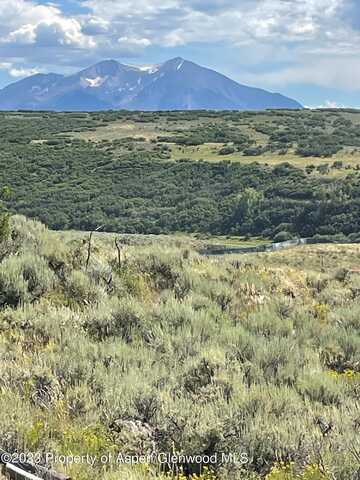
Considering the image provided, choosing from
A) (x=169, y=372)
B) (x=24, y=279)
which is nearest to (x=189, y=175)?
(x=24, y=279)

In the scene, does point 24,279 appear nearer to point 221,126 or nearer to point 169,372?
point 169,372

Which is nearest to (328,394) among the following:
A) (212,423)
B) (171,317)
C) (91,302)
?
(212,423)

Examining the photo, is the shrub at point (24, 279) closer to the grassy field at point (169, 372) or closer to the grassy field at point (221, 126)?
the grassy field at point (169, 372)

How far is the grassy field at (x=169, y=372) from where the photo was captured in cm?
403

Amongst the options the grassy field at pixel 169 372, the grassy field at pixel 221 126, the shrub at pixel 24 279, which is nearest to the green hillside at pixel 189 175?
the grassy field at pixel 221 126

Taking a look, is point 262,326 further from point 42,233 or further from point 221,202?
point 221,202

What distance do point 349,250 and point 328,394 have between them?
819 inches

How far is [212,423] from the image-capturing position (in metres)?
4.25

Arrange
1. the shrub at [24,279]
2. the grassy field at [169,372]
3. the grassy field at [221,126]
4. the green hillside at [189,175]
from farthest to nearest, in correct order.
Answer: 1. the grassy field at [221,126]
2. the green hillside at [189,175]
3. the shrub at [24,279]
4. the grassy field at [169,372]

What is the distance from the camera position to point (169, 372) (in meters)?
5.49

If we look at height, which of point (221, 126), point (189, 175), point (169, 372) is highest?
point (221, 126)

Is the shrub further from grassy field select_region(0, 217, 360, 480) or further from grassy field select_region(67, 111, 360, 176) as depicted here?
grassy field select_region(67, 111, 360, 176)

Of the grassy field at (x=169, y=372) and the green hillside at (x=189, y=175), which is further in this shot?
the green hillside at (x=189, y=175)

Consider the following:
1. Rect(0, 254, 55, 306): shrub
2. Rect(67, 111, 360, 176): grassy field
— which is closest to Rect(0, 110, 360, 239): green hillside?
Rect(67, 111, 360, 176): grassy field
